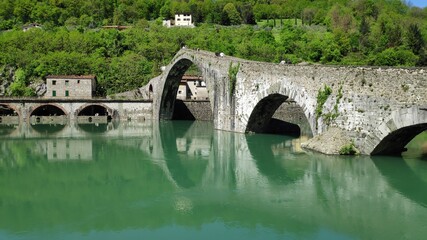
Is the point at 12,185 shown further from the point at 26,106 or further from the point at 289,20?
the point at 289,20

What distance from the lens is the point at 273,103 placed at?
3669cm

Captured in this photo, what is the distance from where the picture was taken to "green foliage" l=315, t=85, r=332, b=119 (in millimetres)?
28102

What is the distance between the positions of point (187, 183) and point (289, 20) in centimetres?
11008

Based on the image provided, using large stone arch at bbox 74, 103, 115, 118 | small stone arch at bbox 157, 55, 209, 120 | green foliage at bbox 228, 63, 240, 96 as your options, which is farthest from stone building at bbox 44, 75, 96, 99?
green foliage at bbox 228, 63, 240, 96

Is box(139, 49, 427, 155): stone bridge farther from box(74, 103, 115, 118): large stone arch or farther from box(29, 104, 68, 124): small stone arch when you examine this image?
box(29, 104, 68, 124): small stone arch

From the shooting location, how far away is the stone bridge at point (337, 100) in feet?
79.1

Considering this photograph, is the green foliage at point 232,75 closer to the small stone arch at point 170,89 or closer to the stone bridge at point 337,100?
the stone bridge at point 337,100

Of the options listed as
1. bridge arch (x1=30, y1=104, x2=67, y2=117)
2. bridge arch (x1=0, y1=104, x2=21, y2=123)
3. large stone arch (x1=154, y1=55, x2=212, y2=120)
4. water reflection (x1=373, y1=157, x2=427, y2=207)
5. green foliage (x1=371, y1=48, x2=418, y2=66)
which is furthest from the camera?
green foliage (x1=371, y1=48, x2=418, y2=66)

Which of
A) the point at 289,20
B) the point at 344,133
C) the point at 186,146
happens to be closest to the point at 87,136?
the point at 186,146

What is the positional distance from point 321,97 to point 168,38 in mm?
66995

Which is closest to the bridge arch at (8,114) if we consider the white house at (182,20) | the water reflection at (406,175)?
the water reflection at (406,175)

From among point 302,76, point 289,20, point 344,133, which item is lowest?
point 344,133

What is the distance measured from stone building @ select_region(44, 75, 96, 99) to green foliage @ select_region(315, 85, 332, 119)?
126ft

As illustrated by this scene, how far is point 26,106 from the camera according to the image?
186 ft
